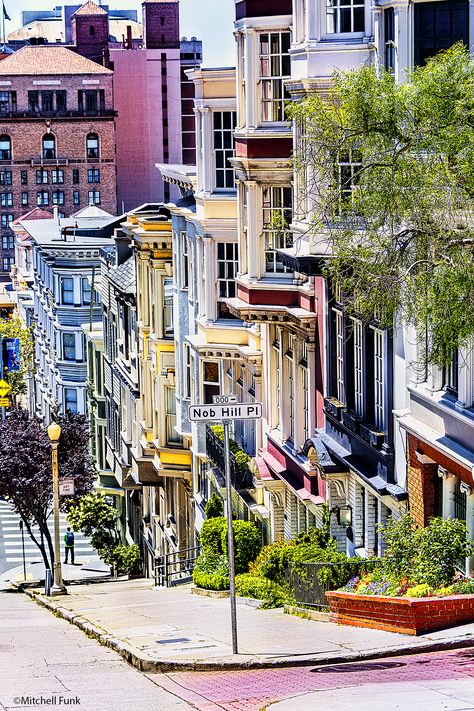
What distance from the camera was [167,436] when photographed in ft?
141

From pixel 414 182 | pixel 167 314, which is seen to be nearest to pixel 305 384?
pixel 414 182

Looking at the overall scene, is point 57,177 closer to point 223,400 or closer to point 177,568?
point 177,568

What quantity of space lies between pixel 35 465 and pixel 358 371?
22.7m

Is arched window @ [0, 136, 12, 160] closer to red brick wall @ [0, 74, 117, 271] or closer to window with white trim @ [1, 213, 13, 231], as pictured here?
red brick wall @ [0, 74, 117, 271]

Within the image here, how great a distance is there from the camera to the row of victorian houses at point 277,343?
21359 millimetres

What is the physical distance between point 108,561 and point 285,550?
85.2 feet

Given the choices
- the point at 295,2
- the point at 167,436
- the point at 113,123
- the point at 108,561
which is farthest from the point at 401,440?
the point at 113,123

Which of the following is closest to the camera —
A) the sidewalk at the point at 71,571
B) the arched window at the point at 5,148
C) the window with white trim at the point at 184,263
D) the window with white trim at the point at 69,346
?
the window with white trim at the point at 184,263

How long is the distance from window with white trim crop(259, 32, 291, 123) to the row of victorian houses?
0.03 meters

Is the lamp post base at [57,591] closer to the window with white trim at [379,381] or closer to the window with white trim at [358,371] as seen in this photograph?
the window with white trim at [358,371]

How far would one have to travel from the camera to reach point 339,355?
25984mm

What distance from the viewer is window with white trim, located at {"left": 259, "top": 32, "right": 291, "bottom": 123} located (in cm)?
2842

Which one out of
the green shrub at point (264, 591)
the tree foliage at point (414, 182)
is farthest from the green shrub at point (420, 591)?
the green shrub at point (264, 591)

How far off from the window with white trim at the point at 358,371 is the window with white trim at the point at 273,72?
5.56 metres
